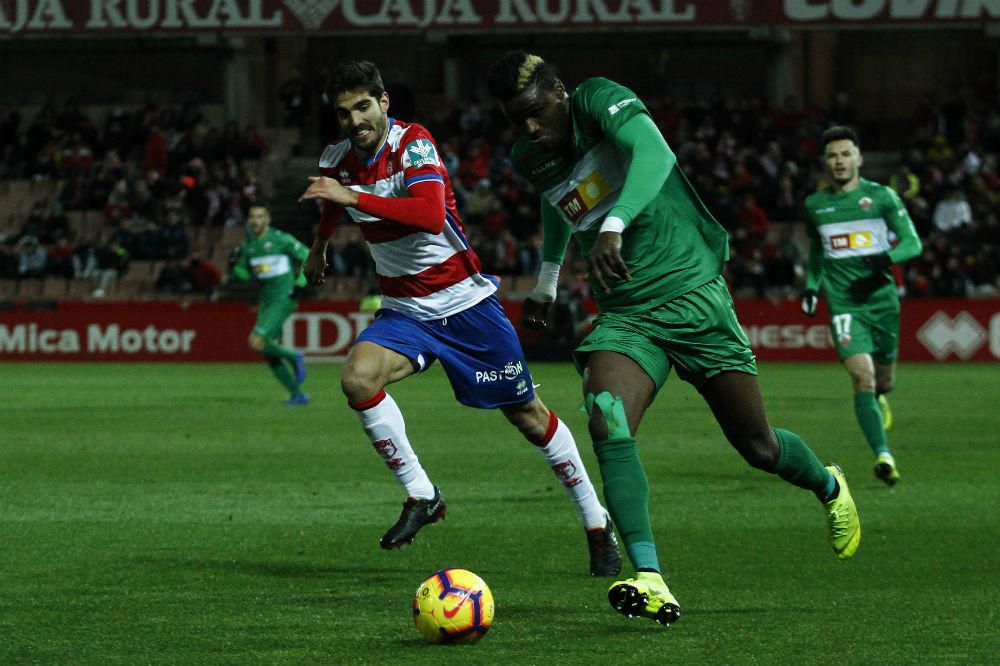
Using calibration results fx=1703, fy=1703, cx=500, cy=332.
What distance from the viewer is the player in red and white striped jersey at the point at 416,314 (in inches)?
285

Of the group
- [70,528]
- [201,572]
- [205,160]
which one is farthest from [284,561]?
[205,160]

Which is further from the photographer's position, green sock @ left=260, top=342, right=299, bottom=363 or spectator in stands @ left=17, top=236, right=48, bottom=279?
spectator in stands @ left=17, top=236, right=48, bottom=279

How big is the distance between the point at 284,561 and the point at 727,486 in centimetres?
380

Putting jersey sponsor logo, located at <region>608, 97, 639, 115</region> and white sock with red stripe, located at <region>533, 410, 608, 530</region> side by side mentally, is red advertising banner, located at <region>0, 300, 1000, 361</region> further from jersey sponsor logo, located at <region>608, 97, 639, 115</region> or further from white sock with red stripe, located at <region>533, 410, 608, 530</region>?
jersey sponsor logo, located at <region>608, 97, 639, 115</region>

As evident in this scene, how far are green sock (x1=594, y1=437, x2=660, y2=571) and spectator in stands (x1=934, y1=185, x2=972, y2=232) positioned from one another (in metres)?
23.6

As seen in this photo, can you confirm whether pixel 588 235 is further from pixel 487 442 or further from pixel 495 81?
pixel 487 442

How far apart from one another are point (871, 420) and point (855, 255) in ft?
4.29

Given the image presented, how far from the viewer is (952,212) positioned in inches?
1127

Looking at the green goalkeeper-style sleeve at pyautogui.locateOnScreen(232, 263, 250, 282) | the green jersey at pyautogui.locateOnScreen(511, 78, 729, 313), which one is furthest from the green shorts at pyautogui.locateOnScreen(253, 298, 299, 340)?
the green jersey at pyautogui.locateOnScreen(511, 78, 729, 313)

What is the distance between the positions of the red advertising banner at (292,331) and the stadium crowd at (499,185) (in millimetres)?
808

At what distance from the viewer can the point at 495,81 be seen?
606 centimetres

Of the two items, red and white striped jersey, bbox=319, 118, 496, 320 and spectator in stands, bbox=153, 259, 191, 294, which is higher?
red and white striped jersey, bbox=319, 118, 496, 320

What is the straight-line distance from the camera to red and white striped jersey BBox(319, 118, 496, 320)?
744 cm

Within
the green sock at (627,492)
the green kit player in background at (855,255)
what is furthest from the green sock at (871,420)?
the green sock at (627,492)
